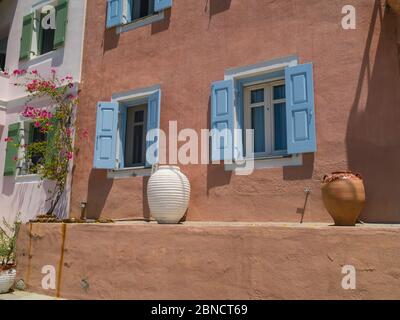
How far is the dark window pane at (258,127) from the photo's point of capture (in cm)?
585

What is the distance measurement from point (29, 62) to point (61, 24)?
4.04 ft

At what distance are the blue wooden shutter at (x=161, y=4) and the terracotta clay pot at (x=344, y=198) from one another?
4.47 m

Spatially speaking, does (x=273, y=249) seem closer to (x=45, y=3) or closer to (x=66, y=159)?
(x=66, y=159)

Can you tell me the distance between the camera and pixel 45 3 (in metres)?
8.88

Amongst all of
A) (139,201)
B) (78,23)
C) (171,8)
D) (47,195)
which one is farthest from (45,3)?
(139,201)

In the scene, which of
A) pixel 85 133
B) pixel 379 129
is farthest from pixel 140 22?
pixel 379 129

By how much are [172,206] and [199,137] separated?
1380 mm

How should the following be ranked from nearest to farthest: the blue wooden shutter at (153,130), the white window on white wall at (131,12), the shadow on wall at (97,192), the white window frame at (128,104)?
the blue wooden shutter at (153,130) → the white window frame at (128,104) → the shadow on wall at (97,192) → the white window on white wall at (131,12)

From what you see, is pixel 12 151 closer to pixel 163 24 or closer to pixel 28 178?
pixel 28 178

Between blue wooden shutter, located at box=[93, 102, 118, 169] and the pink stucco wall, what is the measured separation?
31 centimetres

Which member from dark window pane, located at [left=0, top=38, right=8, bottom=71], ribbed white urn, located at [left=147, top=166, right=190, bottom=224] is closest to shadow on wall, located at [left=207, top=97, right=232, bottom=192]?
ribbed white urn, located at [left=147, top=166, right=190, bottom=224]

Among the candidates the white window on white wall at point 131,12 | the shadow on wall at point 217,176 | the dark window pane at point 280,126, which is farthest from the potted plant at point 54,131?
the dark window pane at point 280,126

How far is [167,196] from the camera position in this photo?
538cm

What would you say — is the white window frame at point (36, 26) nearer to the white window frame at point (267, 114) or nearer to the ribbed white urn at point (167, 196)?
the ribbed white urn at point (167, 196)
